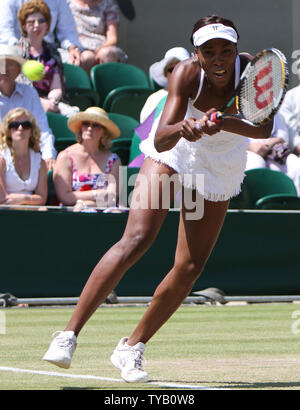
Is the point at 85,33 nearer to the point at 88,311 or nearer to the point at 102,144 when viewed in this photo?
the point at 102,144

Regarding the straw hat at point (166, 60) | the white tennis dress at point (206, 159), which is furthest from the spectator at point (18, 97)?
the white tennis dress at point (206, 159)

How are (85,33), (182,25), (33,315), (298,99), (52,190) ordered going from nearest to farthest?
(33,315) → (52,190) → (298,99) → (85,33) → (182,25)

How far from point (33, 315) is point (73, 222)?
0.89 m

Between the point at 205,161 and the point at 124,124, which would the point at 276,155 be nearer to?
the point at 124,124

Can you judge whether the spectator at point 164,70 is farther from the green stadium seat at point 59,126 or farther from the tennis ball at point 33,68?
the tennis ball at point 33,68

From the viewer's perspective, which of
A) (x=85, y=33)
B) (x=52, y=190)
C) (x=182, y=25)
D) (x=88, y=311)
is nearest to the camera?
(x=88, y=311)

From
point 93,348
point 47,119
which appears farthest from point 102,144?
point 93,348

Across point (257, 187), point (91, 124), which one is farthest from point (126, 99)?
point (257, 187)

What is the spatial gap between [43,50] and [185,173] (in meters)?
5.67

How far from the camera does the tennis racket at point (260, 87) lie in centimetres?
406

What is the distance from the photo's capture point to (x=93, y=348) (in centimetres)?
567

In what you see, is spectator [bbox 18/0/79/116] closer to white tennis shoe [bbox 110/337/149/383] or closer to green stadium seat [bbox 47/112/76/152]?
green stadium seat [bbox 47/112/76/152]

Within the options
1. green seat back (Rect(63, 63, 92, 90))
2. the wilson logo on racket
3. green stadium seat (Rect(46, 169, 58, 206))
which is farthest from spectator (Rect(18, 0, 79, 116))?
the wilson logo on racket

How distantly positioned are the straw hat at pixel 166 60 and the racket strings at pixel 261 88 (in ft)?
16.1
